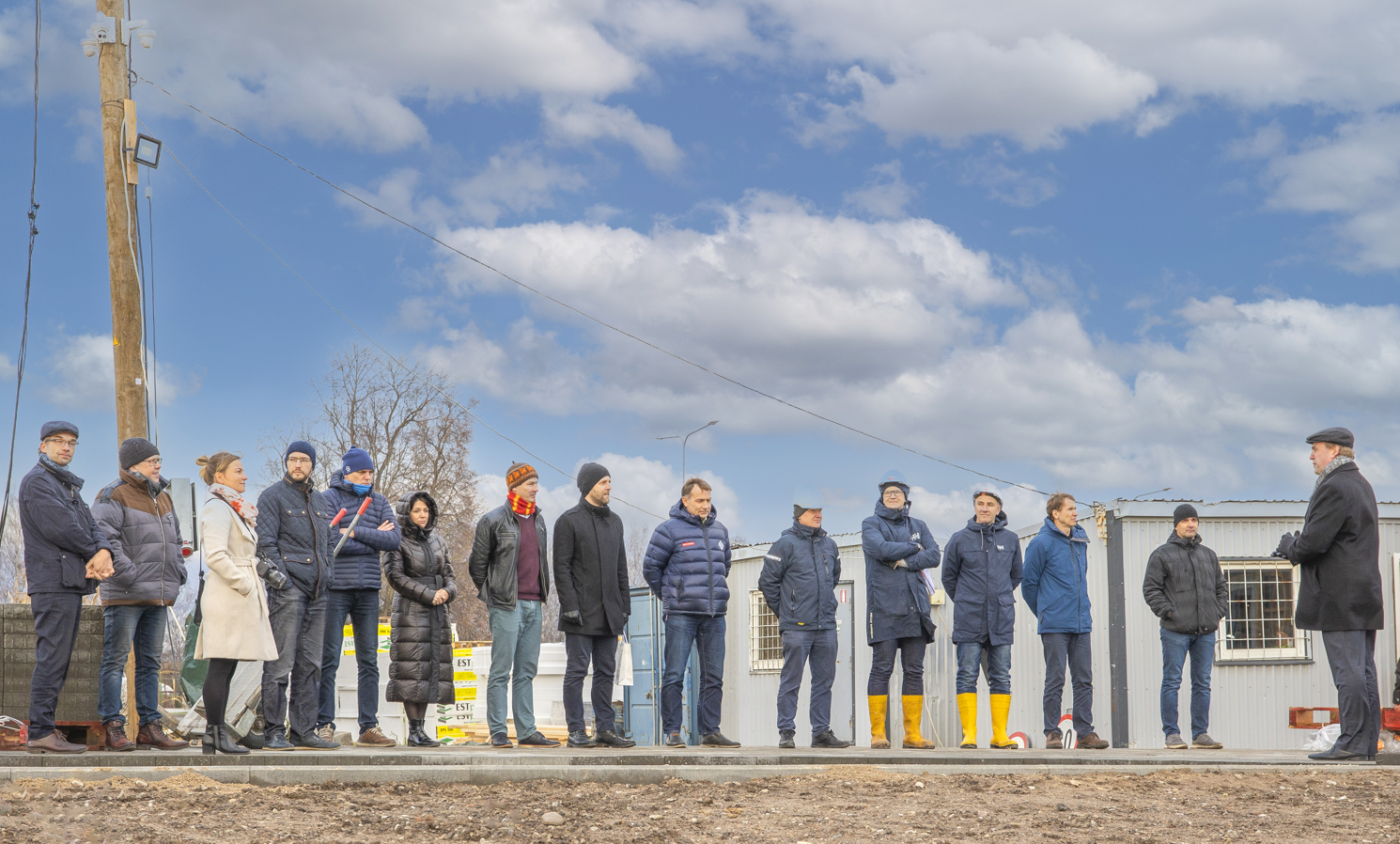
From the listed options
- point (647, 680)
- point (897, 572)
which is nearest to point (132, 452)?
point (897, 572)

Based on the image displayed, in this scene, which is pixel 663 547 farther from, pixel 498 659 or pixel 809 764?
pixel 809 764

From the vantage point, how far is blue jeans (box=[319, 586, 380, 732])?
331 inches

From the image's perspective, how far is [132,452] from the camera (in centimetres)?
772

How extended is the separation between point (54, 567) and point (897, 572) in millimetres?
5617

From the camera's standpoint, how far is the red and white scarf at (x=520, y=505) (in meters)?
8.76

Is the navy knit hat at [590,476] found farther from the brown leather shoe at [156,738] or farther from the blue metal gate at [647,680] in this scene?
the blue metal gate at [647,680]

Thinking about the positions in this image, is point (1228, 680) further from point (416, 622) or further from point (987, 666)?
point (416, 622)

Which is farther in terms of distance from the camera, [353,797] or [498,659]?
[498,659]

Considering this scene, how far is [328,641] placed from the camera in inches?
332

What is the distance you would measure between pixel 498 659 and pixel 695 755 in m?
1.71

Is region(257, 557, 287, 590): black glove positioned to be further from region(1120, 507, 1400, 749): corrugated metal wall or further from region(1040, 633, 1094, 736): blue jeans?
region(1120, 507, 1400, 749): corrugated metal wall

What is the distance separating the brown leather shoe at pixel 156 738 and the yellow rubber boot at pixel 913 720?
5010mm

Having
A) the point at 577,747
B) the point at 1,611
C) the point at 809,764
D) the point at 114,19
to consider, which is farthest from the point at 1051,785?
the point at 114,19

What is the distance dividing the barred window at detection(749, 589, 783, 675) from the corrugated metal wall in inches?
243
